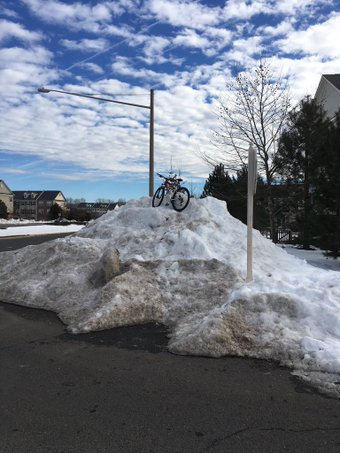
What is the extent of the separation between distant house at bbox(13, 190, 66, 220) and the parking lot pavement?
130 m

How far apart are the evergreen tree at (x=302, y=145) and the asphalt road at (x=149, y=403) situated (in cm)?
1502

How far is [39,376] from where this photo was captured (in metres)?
4.61

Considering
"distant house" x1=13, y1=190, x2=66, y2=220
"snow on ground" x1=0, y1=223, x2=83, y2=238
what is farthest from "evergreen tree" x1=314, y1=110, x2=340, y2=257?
"distant house" x1=13, y1=190, x2=66, y2=220

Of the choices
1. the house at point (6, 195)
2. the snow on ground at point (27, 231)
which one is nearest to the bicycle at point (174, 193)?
the snow on ground at point (27, 231)

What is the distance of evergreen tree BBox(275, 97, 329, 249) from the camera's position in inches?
750

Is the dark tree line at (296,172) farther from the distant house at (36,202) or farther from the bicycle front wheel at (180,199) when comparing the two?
the distant house at (36,202)

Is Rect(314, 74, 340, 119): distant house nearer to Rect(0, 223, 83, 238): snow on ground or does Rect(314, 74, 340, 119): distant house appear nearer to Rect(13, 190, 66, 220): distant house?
Rect(0, 223, 83, 238): snow on ground

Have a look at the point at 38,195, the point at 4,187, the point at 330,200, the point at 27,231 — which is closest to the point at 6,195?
the point at 4,187

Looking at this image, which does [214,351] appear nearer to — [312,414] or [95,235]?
[312,414]

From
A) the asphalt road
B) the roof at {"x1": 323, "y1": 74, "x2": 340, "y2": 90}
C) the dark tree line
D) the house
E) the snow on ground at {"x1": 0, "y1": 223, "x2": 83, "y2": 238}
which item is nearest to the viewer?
the asphalt road

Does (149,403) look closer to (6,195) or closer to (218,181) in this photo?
(218,181)

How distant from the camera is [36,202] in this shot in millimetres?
134250

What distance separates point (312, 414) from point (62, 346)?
3225mm

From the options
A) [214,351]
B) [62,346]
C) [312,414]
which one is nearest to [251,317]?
[214,351]
